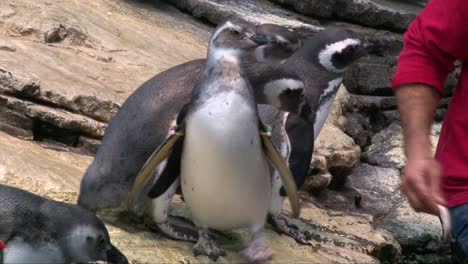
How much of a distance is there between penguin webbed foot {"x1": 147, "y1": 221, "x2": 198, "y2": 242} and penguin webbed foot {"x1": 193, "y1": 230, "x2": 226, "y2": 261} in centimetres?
11

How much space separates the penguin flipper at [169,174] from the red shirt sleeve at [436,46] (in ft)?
2.45

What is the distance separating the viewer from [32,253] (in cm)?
255

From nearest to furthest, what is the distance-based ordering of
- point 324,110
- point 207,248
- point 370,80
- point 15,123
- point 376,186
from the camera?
point 207,248 → point 15,123 → point 324,110 → point 376,186 → point 370,80

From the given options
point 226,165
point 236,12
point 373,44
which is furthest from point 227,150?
point 236,12

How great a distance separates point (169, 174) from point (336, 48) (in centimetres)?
153

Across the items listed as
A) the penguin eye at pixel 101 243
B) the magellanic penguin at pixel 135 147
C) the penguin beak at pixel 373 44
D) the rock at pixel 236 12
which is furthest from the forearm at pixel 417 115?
the rock at pixel 236 12

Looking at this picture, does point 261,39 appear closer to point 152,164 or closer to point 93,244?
point 152,164

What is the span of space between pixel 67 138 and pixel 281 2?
10.6 ft

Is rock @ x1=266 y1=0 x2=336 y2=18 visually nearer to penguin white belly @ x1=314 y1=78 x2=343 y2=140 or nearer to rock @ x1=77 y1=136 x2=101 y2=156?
penguin white belly @ x1=314 y1=78 x2=343 y2=140

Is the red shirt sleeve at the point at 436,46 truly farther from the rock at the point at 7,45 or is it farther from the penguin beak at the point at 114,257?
the rock at the point at 7,45

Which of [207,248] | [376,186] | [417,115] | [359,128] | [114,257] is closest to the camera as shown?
[417,115]

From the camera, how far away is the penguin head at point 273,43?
2.83m

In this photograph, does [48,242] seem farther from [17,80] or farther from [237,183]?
[17,80]

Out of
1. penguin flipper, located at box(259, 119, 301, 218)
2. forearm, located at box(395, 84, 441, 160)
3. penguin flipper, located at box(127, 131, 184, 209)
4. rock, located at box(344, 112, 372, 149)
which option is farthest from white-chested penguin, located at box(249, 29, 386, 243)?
rock, located at box(344, 112, 372, 149)
